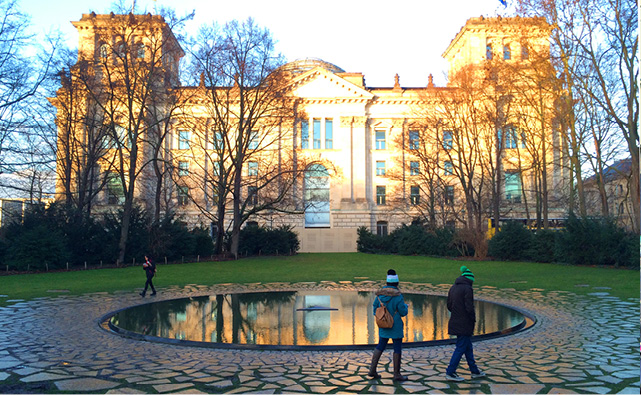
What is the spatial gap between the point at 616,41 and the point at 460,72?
49.0ft

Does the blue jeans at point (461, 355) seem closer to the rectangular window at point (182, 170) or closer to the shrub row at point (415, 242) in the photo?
the rectangular window at point (182, 170)

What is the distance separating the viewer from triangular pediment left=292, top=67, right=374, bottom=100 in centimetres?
6431

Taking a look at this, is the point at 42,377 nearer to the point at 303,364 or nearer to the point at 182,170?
the point at 303,364

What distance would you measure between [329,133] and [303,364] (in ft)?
192

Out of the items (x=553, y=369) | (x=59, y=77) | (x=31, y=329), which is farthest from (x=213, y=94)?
(x=553, y=369)

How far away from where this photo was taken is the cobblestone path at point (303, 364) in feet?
24.1

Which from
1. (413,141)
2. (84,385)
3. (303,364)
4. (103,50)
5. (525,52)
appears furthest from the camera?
(413,141)

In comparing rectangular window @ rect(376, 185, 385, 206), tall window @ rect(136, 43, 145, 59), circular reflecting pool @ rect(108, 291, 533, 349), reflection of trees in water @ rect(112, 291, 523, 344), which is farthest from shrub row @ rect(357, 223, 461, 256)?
tall window @ rect(136, 43, 145, 59)

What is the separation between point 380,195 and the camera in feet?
215

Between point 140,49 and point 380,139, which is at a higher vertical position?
point 380,139

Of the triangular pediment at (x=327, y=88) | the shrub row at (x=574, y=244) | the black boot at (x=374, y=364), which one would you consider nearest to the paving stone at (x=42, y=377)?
the black boot at (x=374, y=364)

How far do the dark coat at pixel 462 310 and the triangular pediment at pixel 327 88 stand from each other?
5815cm

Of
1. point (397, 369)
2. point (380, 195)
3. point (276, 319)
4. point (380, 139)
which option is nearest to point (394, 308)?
point (397, 369)

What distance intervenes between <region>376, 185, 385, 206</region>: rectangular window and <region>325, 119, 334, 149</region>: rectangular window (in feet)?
26.9
